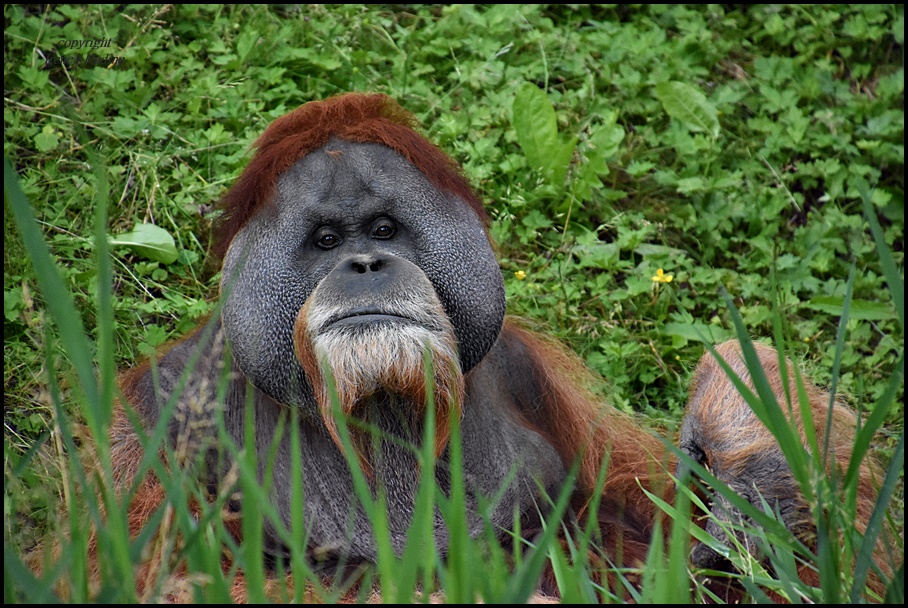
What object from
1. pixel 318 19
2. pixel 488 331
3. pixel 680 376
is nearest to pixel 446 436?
pixel 488 331

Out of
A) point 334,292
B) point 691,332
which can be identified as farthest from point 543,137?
→ point 334,292

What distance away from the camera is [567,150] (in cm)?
432

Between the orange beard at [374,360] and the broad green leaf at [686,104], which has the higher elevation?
the orange beard at [374,360]

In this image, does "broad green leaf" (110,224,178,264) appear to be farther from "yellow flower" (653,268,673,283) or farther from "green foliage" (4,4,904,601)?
"yellow flower" (653,268,673,283)

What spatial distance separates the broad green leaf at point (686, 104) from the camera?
184 inches

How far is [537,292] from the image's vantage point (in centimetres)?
404

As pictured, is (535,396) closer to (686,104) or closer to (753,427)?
(753,427)

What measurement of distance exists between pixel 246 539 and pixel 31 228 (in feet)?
1.75

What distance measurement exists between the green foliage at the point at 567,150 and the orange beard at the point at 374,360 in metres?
1.17

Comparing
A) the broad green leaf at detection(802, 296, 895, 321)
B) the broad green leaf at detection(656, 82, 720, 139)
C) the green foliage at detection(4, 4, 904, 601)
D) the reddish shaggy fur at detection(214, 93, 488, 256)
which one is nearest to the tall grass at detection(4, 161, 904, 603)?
the reddish shaggy fur at detection(214, 93, 488, 256)

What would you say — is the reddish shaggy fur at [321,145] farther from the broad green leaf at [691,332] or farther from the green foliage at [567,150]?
the broad green leaf at [691,332]

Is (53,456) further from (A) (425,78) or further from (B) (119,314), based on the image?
(A) (425,78)

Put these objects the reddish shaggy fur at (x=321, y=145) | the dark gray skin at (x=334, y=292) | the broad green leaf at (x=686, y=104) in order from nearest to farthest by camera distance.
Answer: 1. the dark gray skin at (x=334, y=292)
2. the reddish shaggy fur at (x=321, y=145)
3. the broad green leaf at (x=686, y=104)

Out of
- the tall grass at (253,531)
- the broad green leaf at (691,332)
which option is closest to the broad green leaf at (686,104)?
the broad green leaf at (691,332)
